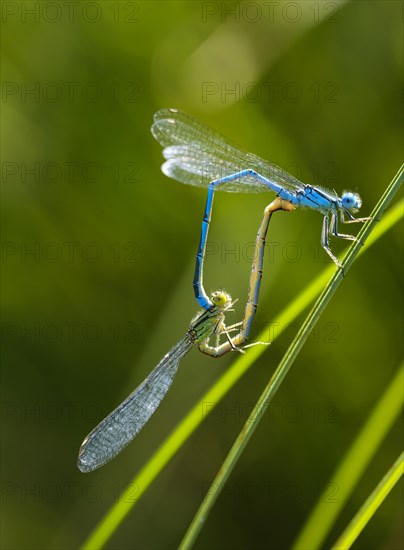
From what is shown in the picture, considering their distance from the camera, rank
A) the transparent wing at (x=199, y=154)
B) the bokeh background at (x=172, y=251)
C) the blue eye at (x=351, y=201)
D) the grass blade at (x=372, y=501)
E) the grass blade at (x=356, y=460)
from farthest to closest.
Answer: the bokeh background at (x=172, y=251) < the transparent wing at (x=199, y=154) < the grass blade at (x=356, y=460) < the blue eye at (x=351, y=201) < the grass blade at (x=372, y=501)

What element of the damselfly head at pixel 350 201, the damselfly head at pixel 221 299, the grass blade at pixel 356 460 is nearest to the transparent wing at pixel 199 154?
the damselfly head at pixel 350 201

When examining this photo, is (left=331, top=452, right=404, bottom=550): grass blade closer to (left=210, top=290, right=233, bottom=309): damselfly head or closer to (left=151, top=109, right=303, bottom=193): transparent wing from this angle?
(left=210, top=290, right=233, bottom=309): damselfly head

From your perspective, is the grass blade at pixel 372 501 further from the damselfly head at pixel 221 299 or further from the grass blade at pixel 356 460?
the damselfly head at pixel 221 299

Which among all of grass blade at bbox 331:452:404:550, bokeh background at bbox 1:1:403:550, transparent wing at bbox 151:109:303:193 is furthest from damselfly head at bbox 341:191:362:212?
grass blade at bbox 331:452:404:550

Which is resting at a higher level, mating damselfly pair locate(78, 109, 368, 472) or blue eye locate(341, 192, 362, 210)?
blue eye locate(341, 192, 362, 210)

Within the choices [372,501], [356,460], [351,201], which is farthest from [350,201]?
[372,501]

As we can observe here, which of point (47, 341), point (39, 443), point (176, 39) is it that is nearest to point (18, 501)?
point (39, 443)
